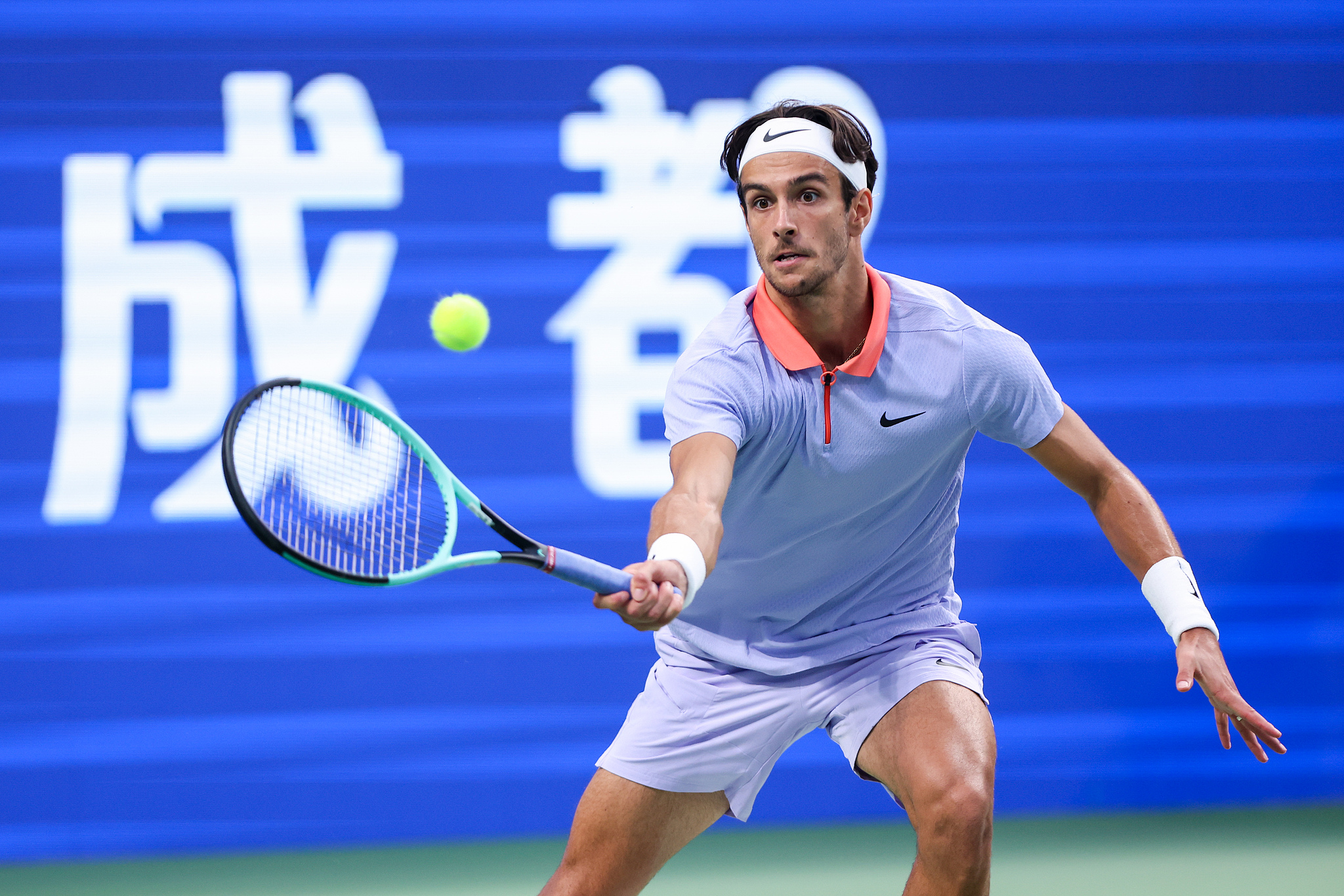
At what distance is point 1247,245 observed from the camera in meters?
3.59

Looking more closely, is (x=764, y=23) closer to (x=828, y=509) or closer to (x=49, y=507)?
(x=828, y=509)

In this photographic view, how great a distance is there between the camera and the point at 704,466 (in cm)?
203

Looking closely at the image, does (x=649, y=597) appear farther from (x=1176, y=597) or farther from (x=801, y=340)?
(x=1176, y=597)

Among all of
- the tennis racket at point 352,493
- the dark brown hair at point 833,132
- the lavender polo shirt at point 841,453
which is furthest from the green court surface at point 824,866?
the dark brown hair at point 833,132

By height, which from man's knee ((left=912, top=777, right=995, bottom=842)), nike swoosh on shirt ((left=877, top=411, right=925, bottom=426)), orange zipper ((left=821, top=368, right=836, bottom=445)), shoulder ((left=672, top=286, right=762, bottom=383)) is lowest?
man's knee ((left=912, top=777, right=995, bottom=842))

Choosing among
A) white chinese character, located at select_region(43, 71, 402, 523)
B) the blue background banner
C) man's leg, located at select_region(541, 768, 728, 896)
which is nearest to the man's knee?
man's leg, located at select_region(541, 768, 728, 896)

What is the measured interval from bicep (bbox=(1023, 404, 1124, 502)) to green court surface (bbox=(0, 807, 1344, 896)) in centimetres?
128

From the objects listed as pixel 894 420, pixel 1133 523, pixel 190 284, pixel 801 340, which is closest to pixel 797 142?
pixel 801 340

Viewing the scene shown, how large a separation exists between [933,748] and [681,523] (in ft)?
1.86

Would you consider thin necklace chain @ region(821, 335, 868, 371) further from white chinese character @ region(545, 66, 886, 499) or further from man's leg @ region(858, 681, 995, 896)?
white chinese character @ region(545, 66, 886, 499)

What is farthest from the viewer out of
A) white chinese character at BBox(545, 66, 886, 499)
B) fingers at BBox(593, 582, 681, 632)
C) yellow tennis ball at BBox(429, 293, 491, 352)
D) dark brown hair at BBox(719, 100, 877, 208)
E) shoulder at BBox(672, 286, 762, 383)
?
white chinese character at BBox(545, 66, 886, 499)

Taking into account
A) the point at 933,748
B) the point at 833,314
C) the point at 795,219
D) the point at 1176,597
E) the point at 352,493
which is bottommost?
the point at 933,748

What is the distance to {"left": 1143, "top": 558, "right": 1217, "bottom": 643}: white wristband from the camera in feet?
6.89

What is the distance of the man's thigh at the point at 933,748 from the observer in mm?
2025
